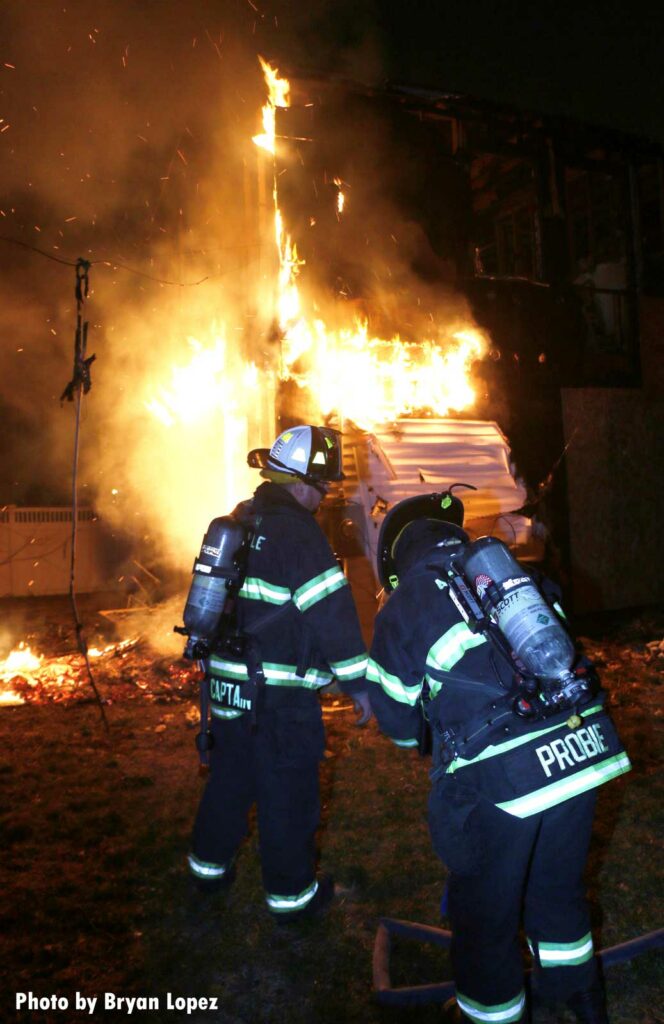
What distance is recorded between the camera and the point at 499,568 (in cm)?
223

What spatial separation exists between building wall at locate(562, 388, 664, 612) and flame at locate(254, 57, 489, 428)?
2.59 meters

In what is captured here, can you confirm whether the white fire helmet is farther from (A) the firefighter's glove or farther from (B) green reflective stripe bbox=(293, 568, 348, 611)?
(A) the firefighter's glove

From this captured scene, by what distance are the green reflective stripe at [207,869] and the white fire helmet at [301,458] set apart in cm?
202

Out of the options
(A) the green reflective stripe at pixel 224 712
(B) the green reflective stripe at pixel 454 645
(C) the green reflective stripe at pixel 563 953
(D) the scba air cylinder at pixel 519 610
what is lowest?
(C) the green reflective stripe at pixel 563 953

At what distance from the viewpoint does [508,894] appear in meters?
→ 2.16

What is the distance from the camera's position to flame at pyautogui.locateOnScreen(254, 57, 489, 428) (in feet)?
25.6

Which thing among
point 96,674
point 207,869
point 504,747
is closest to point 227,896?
point 207,869

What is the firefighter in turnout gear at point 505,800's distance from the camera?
7.04ft

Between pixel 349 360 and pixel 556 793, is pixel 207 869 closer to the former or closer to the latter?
pixel 556 793

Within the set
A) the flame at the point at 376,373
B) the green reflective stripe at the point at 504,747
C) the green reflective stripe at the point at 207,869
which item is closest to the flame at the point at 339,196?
the flame at the point at 376,373

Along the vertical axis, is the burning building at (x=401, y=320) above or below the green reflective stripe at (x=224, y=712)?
above

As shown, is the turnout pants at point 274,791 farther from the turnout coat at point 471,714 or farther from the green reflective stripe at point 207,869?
the turnout coat at point 471,714

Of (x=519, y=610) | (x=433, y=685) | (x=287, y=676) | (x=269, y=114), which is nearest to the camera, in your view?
(x=519, y=610)

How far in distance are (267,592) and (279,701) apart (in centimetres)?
53
